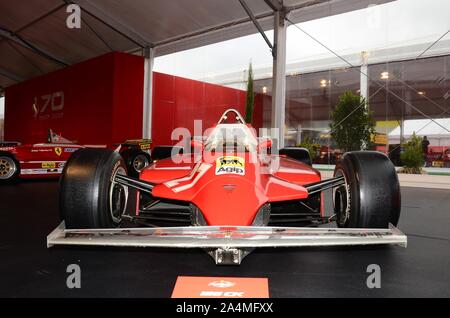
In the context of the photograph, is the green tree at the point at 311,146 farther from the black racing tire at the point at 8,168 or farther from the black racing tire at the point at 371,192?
the black racing tire at the point at 371,192

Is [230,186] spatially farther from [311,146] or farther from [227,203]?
[311,146]

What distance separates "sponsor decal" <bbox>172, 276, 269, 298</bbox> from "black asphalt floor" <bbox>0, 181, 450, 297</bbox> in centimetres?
5

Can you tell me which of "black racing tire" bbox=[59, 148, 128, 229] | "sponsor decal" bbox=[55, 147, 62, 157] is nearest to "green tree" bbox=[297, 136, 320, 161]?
"sponsor decal" bbox=[55, 147, 62, 157]

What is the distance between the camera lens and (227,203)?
2041mm

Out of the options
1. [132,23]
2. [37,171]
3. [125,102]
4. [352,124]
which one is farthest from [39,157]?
[352,124]

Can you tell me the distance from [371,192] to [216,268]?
1008 millimetres

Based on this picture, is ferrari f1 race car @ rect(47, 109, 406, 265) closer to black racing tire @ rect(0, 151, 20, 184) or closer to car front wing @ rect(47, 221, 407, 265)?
car front wing @ rect(47, 221, 407, 265)

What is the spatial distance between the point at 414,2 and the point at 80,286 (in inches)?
338

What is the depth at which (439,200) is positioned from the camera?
5.14 meters

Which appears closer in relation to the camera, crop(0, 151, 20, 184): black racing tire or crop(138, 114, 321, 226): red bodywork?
crop(138, 114, 321, 226): red bodywork

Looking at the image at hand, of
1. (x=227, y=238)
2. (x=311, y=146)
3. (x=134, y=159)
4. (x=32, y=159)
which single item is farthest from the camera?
(x=311, y=146)

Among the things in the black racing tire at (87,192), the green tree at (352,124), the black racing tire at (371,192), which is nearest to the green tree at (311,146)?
the green tree at (352,124)

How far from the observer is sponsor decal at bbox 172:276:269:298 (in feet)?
5.19
